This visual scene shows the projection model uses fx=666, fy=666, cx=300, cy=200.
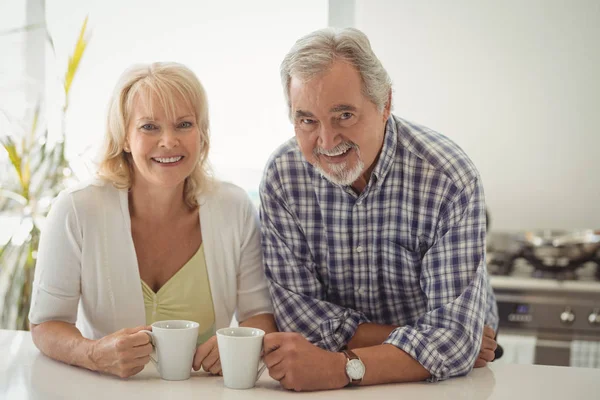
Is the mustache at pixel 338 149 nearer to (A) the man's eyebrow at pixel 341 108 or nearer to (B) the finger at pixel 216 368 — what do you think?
(A) the man's eyebrow at pixel 341 108

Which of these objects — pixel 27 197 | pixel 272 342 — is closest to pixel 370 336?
pixel 272 342

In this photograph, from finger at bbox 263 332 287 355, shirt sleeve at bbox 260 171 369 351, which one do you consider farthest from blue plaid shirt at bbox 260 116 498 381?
finger at bbox 263 332 287 355

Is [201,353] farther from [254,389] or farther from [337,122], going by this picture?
[337,122]

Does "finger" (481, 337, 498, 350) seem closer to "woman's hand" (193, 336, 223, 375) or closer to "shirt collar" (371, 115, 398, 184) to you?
"shirt collar" (371, 115, 398, 184)

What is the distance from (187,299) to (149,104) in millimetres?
504

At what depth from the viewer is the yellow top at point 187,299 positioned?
5.53 feet

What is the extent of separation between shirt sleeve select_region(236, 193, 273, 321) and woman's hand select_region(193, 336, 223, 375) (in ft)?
1.32

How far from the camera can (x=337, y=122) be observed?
1474 mm

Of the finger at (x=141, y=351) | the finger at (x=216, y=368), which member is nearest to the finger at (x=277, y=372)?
the finger at (x=216, y=368)

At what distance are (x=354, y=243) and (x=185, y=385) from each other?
59cm

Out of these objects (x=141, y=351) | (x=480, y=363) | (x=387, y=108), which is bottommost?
(x=480, y=363)

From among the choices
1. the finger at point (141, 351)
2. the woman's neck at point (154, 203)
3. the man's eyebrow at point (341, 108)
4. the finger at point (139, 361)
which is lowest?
the finger at point (139, 361)

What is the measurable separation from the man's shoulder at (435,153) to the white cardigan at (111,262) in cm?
45

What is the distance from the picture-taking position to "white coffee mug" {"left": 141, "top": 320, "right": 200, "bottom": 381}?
48.9 inches
